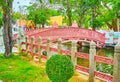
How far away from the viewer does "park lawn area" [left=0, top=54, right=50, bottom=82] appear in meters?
10.6

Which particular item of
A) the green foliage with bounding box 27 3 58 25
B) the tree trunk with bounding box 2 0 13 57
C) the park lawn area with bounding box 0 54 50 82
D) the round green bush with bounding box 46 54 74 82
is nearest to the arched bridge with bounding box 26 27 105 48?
the tree trunk with bounding box 2 0 13 57

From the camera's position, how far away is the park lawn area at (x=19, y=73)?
34.7ft

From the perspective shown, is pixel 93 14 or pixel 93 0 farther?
pixel 93 14

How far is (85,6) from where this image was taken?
37750 millimetres

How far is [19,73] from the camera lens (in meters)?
11.4

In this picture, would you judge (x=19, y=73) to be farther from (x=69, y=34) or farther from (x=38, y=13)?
(x=38, y=13)

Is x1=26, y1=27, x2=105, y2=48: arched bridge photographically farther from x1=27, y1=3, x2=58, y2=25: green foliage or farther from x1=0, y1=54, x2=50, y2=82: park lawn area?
x1=27, y1=3, x2=58, y2=25: green foliage

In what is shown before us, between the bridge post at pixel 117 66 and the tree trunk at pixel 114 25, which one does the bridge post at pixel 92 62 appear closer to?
the bridge post at pixel 117 66

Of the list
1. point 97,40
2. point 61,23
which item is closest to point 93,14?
point 97,40

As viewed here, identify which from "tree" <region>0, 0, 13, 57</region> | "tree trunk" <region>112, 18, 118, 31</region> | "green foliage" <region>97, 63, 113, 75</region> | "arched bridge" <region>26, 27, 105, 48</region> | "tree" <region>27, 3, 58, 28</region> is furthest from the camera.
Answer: "tree" <region>27, 3, 58, 28</region>

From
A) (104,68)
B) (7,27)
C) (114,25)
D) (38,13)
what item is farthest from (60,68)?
(38,13)

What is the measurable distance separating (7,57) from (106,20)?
2572cm

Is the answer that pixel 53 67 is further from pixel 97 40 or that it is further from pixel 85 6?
pixel 85 6

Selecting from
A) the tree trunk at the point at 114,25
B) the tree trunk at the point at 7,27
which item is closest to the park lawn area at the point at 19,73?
the tree trunk at the point at 7,27
